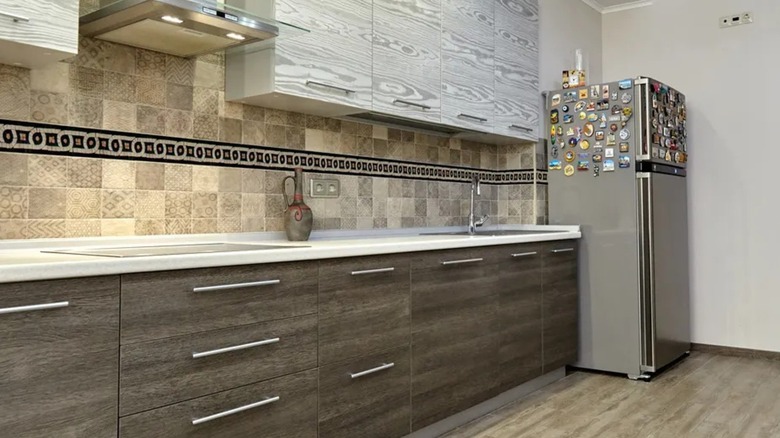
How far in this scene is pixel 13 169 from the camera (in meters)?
1.84

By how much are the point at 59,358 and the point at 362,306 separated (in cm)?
100

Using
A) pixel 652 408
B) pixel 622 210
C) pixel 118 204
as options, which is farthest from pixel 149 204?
pixel 622 210

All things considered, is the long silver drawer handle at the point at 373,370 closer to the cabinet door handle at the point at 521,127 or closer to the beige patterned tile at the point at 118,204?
the beige patterned tile at the point at 118,204

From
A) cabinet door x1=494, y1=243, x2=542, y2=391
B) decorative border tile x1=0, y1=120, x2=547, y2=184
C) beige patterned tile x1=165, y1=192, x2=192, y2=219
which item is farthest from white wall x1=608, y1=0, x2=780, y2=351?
beige patterned tile x1=165, y1=192, x2=192, y2=219

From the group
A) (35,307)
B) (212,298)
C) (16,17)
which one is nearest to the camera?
(35,307)

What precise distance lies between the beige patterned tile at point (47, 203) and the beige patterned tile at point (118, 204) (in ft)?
0.42

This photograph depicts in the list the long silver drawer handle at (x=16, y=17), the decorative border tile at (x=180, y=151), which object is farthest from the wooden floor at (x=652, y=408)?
the long silver drawer handle at (x=16, y=17)

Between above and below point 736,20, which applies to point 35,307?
below

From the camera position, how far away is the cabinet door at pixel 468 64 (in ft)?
9.99

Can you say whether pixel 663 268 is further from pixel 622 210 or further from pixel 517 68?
pixel 517 68

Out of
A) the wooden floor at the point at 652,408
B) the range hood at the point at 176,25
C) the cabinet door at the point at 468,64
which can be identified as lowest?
the wooden floor at the point at 652,408

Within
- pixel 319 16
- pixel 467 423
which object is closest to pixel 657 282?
pixel 467 423

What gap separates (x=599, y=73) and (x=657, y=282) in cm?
174

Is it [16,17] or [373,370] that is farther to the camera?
[373,370]
